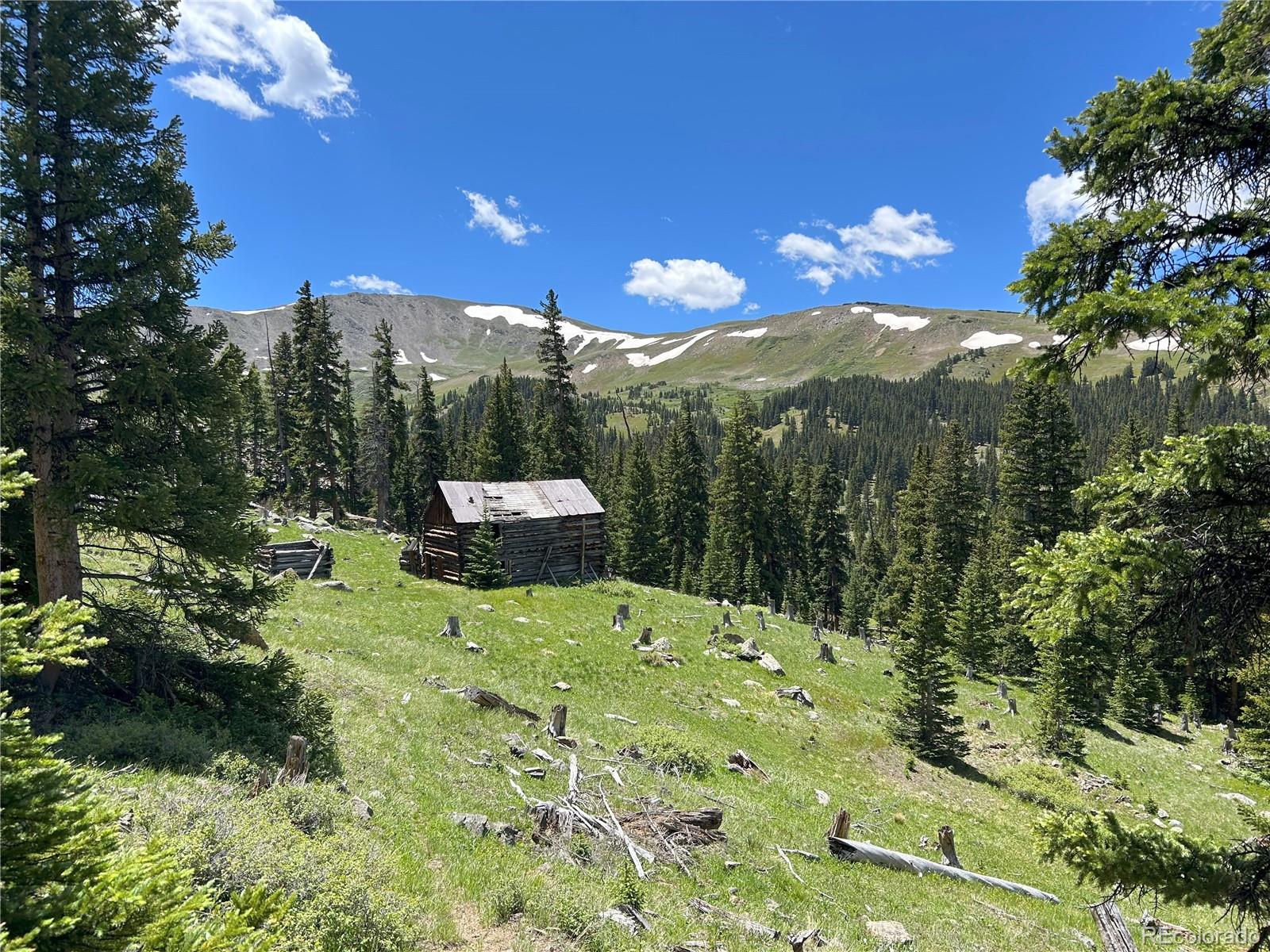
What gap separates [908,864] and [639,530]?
4229 cm

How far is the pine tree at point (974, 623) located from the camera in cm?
3316

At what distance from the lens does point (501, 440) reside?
172 ft

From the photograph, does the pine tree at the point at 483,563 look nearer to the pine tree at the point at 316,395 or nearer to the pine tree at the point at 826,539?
the pine tree at the point at 316,395

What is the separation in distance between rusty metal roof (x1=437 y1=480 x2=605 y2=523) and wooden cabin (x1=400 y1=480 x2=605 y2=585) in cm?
5

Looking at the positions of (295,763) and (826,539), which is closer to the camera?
(295,763)

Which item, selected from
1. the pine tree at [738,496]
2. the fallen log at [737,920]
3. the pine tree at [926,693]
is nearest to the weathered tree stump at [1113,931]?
the fallen log at [737,920]

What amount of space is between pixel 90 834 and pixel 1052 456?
1793 inches

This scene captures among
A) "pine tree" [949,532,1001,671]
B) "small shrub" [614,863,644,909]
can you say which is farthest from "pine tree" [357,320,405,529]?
"small shrub" [614,863,644,909]

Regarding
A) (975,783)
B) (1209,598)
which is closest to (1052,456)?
(975,783)

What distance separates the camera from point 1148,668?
102 feet

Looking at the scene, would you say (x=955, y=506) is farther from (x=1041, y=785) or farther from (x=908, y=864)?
(x=908, y=864)

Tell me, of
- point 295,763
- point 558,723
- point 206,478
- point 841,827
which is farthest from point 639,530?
point 295,763

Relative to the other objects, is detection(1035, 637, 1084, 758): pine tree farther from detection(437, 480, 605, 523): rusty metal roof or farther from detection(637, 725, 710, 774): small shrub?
detection(437, 480, 605, 523): rusty metal roof

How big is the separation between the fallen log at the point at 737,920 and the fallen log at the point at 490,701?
25.2ft
